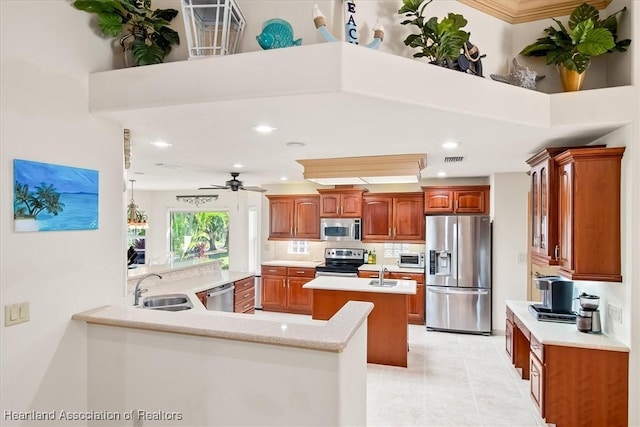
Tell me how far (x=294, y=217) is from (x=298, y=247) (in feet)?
2.19

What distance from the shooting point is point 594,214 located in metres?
2.54

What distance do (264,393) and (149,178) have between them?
4.66 meters

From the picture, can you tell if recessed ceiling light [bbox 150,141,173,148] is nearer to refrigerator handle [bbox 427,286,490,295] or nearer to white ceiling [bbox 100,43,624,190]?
white ceiling [bbox 100,43,624,190]

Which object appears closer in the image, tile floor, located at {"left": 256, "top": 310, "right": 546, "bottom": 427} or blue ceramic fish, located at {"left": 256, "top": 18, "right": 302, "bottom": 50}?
blue ceramic fish, located at {"left": 256, "top": 18, "right": 302, "bottom": 50}

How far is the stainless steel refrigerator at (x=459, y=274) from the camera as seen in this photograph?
522 centimetres

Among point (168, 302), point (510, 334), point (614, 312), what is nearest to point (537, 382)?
point (614, 312)

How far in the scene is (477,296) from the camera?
524 centimetres

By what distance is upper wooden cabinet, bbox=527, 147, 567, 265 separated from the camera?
2.94 metres

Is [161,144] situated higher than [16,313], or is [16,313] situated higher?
[161,144]

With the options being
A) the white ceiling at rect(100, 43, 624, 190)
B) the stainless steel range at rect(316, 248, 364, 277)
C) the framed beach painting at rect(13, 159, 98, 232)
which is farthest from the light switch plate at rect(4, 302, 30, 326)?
the stainless steel range at rect(316, 248, 364, 277)

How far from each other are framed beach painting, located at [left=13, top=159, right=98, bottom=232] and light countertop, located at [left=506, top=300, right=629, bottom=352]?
10.9 ft

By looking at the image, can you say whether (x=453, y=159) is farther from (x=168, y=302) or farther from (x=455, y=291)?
(x=168, y=302)

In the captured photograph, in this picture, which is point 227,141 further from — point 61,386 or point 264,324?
point 61,386

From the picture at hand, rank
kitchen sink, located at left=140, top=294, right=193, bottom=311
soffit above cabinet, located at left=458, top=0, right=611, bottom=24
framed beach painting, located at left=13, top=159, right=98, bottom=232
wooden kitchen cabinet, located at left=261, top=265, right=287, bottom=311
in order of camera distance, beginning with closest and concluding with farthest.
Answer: framed beach painting, located at left=13, top=159, right=98, bottom=232 → soffit above cabinet, located at left=458, top=0, right=611, bottom=24 → kitchen sink, located at left=140, top=294, right=193, bottom=311 → wooden kitchen cabinet, located at left=261, top=265, right=287, bottom=311
